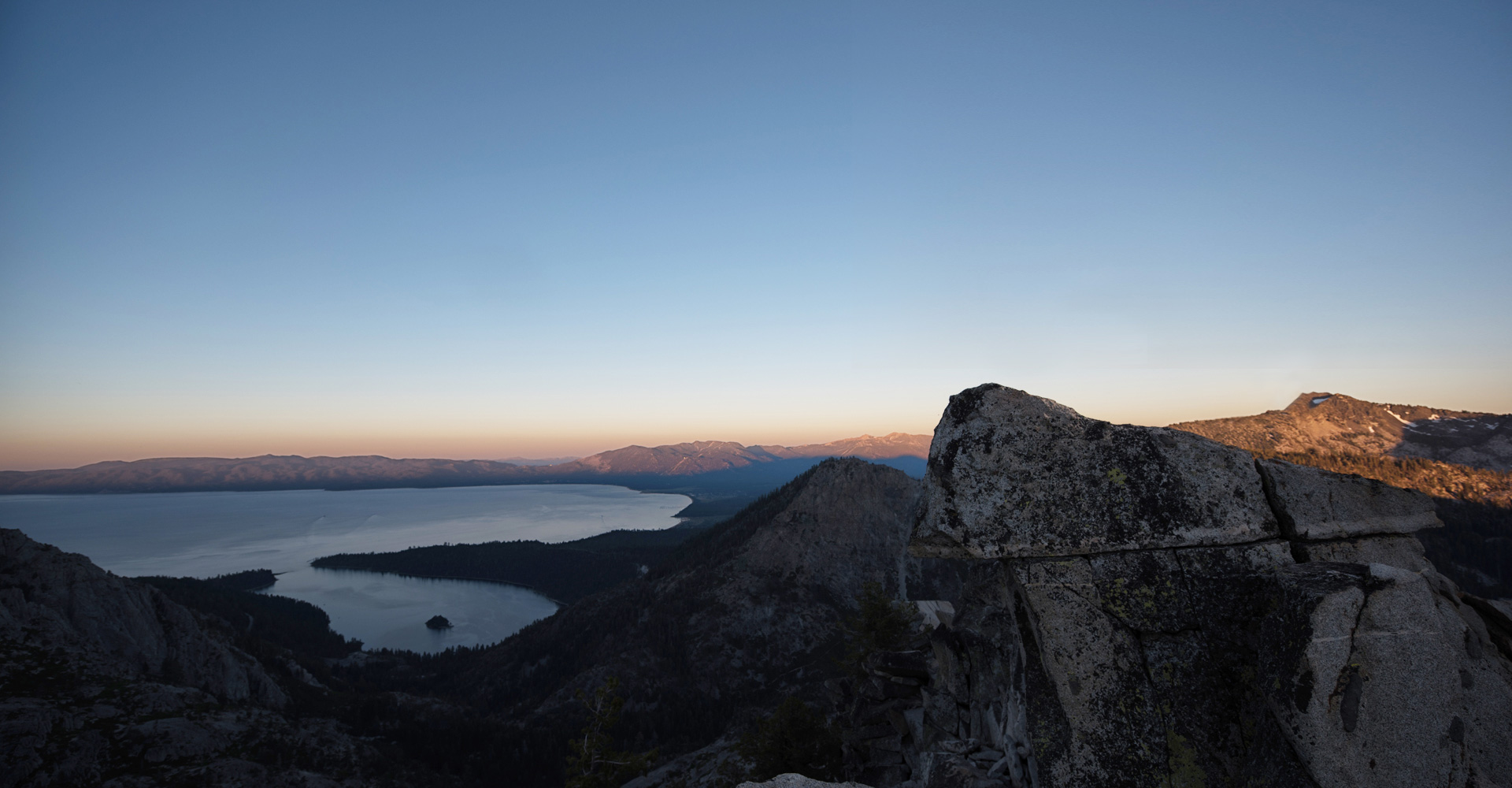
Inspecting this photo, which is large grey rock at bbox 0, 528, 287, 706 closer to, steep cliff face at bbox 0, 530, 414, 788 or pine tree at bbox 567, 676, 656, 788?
steep cliff face at bbox 0, 530, 414, 788

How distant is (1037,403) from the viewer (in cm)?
813

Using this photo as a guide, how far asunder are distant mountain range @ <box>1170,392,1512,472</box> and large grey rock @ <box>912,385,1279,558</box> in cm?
17011

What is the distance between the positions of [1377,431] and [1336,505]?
25059 cm

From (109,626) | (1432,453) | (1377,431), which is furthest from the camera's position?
(1377,431)

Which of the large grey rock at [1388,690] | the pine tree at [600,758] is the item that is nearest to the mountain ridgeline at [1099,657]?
the large grey rock at [1388,690]

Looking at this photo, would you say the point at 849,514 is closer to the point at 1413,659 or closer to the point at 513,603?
the point at 1413,659

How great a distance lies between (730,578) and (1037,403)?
101 m

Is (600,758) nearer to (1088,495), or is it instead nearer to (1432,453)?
(1088,495)

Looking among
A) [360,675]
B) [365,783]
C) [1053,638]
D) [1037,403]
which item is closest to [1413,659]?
[1053,638]

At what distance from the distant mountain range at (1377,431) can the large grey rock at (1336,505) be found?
16831 cm

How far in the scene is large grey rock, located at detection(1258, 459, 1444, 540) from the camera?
730 centimetres

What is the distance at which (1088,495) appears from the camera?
745cm

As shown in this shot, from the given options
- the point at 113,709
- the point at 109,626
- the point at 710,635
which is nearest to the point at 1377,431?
the point at 710,635

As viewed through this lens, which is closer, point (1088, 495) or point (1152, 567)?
point (1152, 567)
